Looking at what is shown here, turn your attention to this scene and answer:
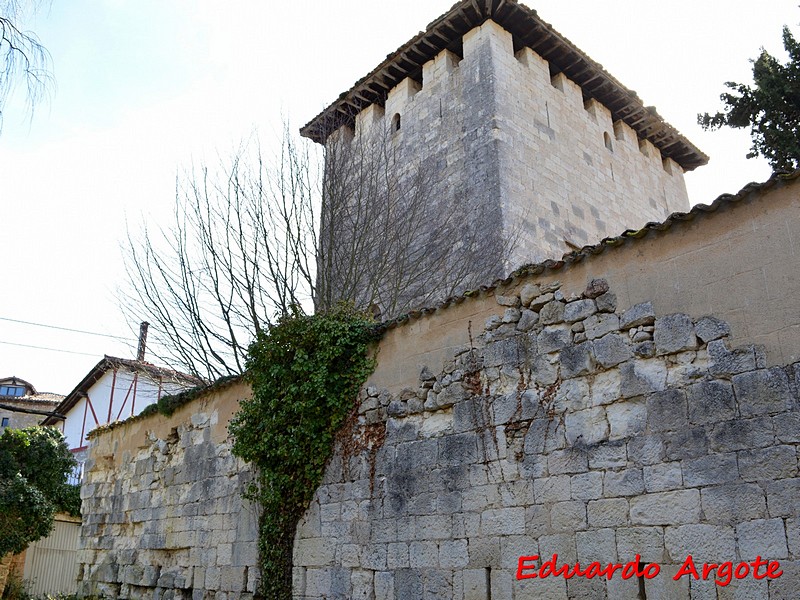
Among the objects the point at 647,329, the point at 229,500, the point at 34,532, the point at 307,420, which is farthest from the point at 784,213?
the point at 34,532

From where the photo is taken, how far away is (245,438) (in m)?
8.02

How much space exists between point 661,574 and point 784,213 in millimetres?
2547

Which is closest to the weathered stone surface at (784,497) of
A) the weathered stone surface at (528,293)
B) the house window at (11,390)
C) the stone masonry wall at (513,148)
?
the weathered stone surface at (528,293)

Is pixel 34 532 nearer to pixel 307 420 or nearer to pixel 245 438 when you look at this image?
pixel 245 438

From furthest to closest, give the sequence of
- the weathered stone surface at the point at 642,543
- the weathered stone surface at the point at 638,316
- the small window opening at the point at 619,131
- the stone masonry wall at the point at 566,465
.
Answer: the small window opening at the point at 619,131 → the weathered stone surface at the point at 638,316 → the weathered stone surface at the point at 642,543 → the stone masonry wall at the point at 566,465

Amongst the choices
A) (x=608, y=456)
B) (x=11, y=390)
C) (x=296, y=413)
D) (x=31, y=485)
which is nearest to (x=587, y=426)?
(x=608, y=456)

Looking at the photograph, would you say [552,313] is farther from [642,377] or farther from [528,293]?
[642,377]

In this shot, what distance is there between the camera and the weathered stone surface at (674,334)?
4.90 metres

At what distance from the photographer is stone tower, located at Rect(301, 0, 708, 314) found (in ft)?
39.1

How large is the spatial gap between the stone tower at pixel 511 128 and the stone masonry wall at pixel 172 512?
488cm

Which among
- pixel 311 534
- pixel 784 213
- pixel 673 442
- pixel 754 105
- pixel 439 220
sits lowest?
pixel 311 534

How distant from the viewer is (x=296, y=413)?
747cm

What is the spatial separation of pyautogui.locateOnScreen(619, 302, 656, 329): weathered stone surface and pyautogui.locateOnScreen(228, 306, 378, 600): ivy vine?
9.08 feet

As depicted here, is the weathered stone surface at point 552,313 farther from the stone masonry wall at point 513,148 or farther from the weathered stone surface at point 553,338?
the stone masonry wall at point 513,148
